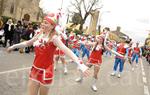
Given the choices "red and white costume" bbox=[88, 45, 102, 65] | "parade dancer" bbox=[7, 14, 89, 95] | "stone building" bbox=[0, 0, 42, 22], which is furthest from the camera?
"stone building" bbox=[0, 0, 42, 22]

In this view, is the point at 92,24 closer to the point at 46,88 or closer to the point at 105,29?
the point at 105,29

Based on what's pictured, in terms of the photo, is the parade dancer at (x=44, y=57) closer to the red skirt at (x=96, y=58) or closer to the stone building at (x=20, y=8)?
the red skirt at (x=96, y=58)

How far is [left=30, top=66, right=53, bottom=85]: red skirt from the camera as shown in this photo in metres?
5.70

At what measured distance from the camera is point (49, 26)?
5.71 metres

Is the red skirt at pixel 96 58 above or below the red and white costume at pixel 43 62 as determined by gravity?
below

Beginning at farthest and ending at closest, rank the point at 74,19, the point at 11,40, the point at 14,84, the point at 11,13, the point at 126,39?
1. the point at 74,19
2. the point at 11,13
3. the point at 11,40
4. the point at 126,39
5. the point at 14,84

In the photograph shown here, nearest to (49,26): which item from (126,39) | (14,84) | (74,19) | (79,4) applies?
(14,84)

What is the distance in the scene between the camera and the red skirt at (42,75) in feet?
18.7

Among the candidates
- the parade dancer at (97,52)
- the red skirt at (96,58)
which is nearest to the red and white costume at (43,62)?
the parade dancer at (97,52)

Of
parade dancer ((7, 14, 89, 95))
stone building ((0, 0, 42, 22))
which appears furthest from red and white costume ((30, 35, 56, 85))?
stone building ((0, 0, 42, 22))

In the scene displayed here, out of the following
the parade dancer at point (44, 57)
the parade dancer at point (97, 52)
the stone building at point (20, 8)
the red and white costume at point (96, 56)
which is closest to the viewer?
the parade dancer at point (44, 57)

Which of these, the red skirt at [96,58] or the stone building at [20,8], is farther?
the stone building at [20,8]

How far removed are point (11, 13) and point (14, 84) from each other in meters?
55.7

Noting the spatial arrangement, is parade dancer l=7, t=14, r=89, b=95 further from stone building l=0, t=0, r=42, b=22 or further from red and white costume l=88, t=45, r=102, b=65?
stone building l=0, t=0, r=42, b=22
